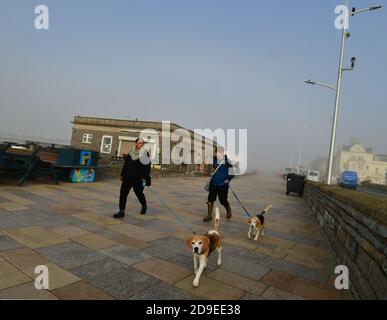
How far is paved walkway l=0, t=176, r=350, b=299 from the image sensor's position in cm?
328

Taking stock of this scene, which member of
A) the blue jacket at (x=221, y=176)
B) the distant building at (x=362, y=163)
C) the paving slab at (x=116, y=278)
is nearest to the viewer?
the paving slab at (x=116, y=278)

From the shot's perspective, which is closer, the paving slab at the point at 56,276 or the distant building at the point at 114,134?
the paving slab at the point at 56,276

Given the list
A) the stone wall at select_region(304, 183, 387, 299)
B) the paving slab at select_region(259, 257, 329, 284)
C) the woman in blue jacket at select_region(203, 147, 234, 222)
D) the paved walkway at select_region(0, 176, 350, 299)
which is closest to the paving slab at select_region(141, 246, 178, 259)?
the paved walkway at select_region(0, 176, 350, 299)

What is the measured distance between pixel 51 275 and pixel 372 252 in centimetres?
369

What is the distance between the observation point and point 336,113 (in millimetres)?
16016

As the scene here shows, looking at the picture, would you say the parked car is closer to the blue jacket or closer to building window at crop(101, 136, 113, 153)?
building window at crop(101, 136, 113, 153)

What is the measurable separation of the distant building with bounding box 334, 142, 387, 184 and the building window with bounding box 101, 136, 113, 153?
102980 mm

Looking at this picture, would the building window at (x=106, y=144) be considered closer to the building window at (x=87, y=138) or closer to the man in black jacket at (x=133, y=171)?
the building window at (x=87, y=138)

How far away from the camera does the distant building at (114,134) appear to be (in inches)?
1379

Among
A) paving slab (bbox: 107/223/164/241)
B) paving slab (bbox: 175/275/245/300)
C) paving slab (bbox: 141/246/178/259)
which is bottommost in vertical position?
paving slab (bbox: 107/223/164/241)

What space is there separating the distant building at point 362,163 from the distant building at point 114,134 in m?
98.8

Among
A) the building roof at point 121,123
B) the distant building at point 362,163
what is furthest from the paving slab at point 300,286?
the distant building at point 362,163
